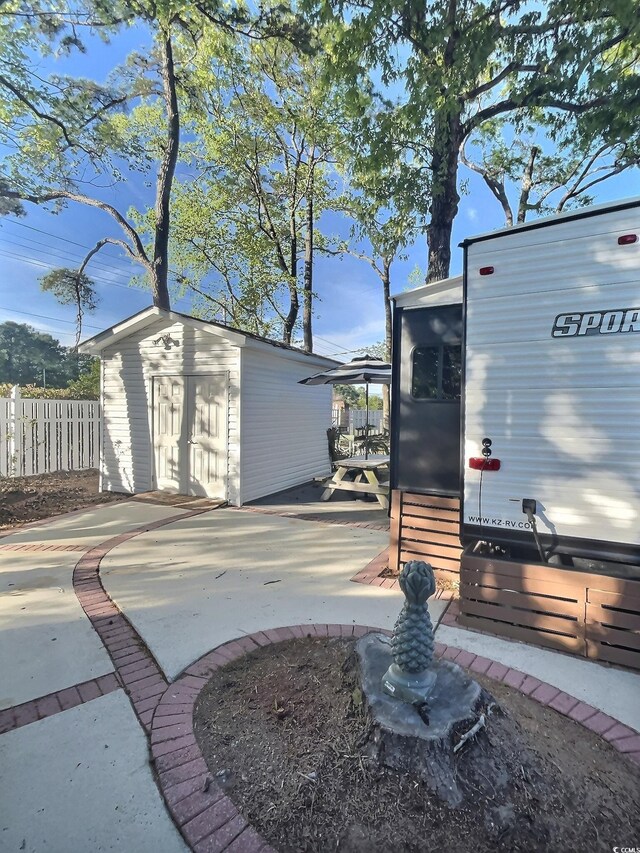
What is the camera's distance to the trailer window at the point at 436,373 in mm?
3865

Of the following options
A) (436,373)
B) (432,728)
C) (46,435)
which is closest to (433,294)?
(436,373)

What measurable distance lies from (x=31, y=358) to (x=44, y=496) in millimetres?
36640

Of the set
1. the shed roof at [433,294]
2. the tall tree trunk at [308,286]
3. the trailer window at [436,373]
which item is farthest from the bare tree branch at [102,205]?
the trailer window at [436,373]

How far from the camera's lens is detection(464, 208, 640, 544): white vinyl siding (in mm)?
2506

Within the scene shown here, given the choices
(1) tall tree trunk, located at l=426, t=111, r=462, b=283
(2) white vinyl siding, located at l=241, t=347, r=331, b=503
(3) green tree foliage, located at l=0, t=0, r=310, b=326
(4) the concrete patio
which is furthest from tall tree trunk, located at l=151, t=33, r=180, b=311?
(4) the concrete patio

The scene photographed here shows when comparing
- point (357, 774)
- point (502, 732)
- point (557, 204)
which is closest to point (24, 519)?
point (357, 774)

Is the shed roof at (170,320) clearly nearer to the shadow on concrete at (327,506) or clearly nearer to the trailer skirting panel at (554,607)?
the shadow on concrete at (327,506)

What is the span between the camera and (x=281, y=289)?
1543 cm

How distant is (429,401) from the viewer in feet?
12.9

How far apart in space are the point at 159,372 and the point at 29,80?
6.49m

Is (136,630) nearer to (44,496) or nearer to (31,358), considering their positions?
(44,496)

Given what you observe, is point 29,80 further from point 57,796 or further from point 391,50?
point 57,796

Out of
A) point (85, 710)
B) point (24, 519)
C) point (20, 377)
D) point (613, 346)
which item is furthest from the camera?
point (20, 377)

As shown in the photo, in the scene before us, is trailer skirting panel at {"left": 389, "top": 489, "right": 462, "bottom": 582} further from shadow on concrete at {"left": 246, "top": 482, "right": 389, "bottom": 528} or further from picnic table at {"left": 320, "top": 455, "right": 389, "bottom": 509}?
picnic table at {"left": 320, "top": 455, "right": 389, "bottom": 509}
